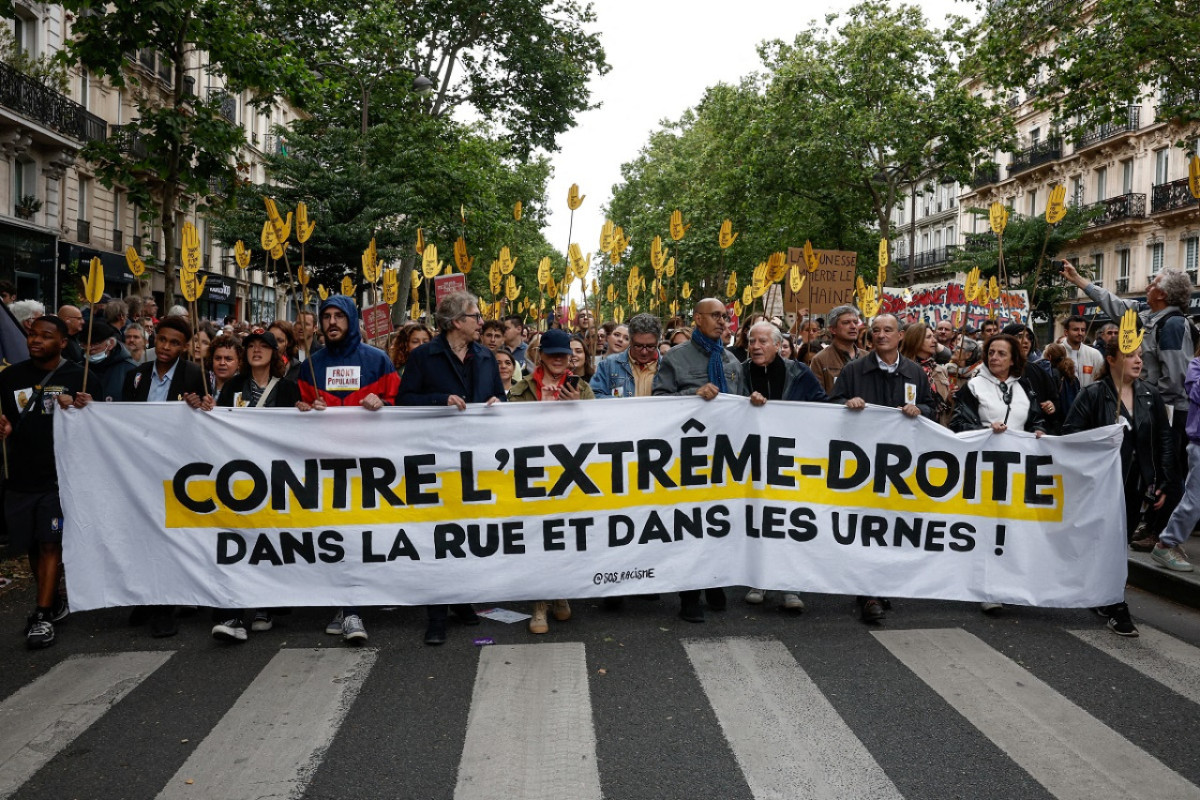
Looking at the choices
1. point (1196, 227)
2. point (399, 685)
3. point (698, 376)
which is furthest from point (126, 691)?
point (1196, 227)

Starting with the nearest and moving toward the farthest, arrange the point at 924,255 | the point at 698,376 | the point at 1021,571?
the point at 1021,571 → the point at 698,376 → the point at 924,255

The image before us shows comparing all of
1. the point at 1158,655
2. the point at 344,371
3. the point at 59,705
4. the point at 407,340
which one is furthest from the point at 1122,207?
the point at 59,705

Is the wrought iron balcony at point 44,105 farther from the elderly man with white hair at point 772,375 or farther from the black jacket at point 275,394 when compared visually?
the elderly man with white hair at point 772,375

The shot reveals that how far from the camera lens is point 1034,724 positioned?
452 centimetres

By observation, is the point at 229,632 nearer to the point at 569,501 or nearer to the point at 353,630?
the point at 353,630

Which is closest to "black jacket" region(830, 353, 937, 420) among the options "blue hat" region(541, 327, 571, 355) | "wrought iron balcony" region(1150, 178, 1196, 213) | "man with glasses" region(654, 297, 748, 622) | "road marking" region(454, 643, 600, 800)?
"man with glasses" region(654, 297, 748, 622)

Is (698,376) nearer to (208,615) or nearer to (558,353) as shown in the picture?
(558,353)

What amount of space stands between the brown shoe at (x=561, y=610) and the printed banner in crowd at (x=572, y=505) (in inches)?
7.1

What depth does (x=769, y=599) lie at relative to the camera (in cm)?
670

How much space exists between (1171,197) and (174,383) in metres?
38.9

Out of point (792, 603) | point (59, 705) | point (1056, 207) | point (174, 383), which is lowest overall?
point (59, 705)

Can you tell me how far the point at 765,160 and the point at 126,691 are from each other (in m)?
32.6

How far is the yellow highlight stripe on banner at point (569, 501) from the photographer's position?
5.99 meters

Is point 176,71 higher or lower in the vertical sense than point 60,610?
higher
